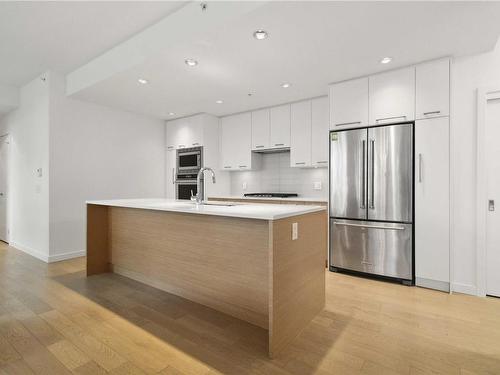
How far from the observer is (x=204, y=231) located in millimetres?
2443

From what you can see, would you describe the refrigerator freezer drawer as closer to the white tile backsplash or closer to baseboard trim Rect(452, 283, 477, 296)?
baseboard trim Rect(452, 283, 477, 296)

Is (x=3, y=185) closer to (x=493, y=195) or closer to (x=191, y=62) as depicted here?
(x=191, y=62)

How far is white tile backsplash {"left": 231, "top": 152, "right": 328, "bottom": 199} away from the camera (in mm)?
4543

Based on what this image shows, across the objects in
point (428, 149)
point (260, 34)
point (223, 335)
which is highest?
point (260, 34)

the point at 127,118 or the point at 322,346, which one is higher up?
the point at 127,118

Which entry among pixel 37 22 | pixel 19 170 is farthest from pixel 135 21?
pixel 19 170

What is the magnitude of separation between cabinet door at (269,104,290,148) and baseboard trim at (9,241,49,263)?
3791 millimetres

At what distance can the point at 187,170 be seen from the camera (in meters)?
5.25

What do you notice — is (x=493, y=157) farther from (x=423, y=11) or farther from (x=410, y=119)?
(x=423, y=11)

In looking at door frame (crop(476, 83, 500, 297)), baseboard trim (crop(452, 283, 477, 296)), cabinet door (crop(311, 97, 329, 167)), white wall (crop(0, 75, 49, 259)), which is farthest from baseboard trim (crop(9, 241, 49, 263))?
door frame (crop(476, 83, 500, 297))

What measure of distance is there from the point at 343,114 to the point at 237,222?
83.8 inches

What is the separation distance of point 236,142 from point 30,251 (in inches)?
148

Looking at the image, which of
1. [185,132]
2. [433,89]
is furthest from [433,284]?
[185,132]

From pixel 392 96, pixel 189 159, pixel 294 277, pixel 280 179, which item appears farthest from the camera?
pixel 189 159
